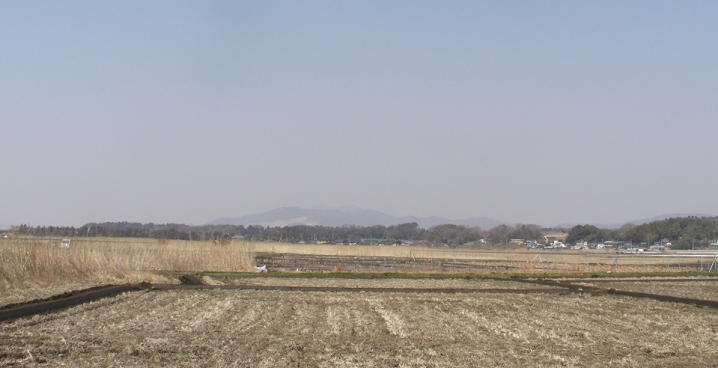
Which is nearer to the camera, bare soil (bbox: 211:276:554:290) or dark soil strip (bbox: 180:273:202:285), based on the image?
dark soil strip (bbox: 180:273:202:285)

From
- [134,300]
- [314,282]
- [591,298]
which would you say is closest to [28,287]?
[134,300]

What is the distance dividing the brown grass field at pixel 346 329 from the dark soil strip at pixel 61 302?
0.44 m

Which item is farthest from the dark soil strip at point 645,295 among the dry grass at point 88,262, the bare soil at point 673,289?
the dry grass at point 88,262

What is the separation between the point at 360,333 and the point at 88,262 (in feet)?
50.9

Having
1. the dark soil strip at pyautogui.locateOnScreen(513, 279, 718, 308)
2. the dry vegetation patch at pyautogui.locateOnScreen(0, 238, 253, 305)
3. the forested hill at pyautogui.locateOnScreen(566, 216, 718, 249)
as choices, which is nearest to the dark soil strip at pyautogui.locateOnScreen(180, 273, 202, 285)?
the dry vegetation patch at pyautogui.locateOnScreen(0, 238, 253, 305)

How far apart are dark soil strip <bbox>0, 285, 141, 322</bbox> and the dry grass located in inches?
85.7

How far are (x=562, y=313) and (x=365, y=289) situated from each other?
21.7 feet

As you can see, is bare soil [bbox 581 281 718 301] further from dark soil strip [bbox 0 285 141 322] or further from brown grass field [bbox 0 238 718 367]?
dark soil strip [bbox 0 285 141 322]

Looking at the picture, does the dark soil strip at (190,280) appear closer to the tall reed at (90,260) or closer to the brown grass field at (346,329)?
the tall reed at (90,260)

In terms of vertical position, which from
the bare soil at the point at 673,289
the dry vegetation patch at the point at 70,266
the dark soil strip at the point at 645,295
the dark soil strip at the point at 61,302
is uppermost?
the dry vegetation patch at the point at 70,266

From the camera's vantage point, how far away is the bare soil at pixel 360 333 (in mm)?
8383

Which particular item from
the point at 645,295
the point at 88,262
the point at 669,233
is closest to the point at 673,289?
the point at 645,295

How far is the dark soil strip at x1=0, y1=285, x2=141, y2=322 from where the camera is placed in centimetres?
1218

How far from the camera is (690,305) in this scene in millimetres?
15859
